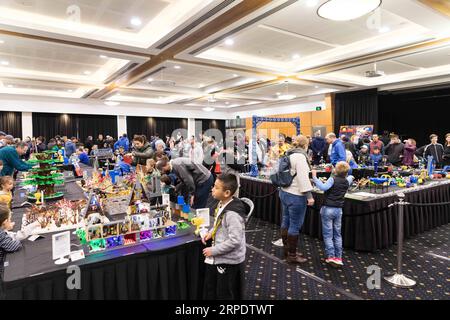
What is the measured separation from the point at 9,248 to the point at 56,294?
0.47 m

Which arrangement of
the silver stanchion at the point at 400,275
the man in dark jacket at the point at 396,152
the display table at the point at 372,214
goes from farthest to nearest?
the man in dark jacket at the point at 396,152 → the display table at the point at 372,214 → the silver stanchion at the point at 400,275

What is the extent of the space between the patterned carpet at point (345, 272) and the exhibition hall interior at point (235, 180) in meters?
0.02

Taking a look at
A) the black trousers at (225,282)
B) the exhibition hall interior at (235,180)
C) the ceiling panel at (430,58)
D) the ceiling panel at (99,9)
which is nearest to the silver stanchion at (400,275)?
the exhibition hall interior at (235,180)

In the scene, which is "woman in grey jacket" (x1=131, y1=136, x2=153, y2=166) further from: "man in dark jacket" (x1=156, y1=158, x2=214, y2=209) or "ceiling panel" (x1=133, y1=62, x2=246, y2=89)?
"ceiling panel" (x1=133, y1=62, x2=246, y2=89)

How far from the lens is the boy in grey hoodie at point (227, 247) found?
5.33 feet

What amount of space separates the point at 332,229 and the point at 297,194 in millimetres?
528

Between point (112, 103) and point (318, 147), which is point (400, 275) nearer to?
point (318, 147)

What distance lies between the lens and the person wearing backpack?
2879 millimetres

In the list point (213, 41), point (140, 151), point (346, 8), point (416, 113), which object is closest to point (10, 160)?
point (140, 151)

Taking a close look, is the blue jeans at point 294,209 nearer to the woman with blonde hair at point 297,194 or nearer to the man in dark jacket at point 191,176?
the woman with blonde hair at point 297,194

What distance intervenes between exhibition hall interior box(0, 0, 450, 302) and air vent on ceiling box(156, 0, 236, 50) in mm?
30

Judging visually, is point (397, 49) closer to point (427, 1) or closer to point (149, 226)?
point (427, 1)

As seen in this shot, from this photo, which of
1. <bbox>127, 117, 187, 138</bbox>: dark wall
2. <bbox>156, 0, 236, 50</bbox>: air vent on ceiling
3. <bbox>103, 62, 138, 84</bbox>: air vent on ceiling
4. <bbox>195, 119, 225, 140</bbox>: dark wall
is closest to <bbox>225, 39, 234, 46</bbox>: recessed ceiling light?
<bbox>156, 0, 236, 50</bbox>: air vent on ceiling

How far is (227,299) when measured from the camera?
Result: 170 cm
